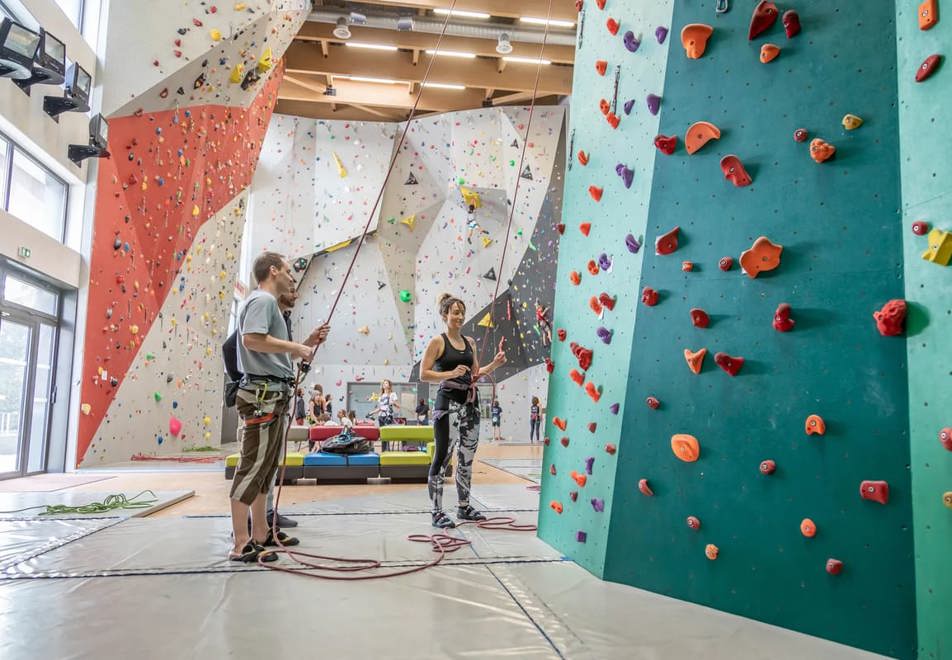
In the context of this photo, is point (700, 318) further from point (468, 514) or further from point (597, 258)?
point (468, 514)

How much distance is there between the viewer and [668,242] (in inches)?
94.2

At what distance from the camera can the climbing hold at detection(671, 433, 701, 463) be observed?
2.24 m

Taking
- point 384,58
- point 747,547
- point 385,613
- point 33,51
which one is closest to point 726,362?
point 747,547

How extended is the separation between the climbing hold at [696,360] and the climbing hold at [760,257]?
32 centimetres

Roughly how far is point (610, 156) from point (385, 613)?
214 centimetres

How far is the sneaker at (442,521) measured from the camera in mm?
3459

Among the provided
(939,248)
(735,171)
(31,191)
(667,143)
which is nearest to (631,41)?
(667,143)

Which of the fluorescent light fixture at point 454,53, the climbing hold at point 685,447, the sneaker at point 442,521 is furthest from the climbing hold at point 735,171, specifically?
the fluorescent light fixture at point 454,53

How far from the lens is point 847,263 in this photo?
6.27ft

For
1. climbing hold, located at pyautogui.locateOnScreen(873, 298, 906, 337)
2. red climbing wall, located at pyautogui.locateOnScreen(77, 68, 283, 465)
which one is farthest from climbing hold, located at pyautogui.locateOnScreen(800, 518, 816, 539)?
red climbing wall, located at pyautogui.locateOnScreen(77, 68, 283, 465)

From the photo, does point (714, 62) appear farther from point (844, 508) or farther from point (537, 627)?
point (537, 627)

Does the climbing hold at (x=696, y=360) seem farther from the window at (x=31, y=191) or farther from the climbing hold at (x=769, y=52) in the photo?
the window at (x=31, y=191)

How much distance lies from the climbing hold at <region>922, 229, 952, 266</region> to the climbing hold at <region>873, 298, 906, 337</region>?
141 millimetres

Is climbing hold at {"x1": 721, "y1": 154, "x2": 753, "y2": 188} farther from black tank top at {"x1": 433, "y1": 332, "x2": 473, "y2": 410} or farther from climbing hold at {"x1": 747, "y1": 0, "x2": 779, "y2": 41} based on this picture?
black tank top at {"x1": 433, "y1": 332, "x2": 473, "y2": 410}
